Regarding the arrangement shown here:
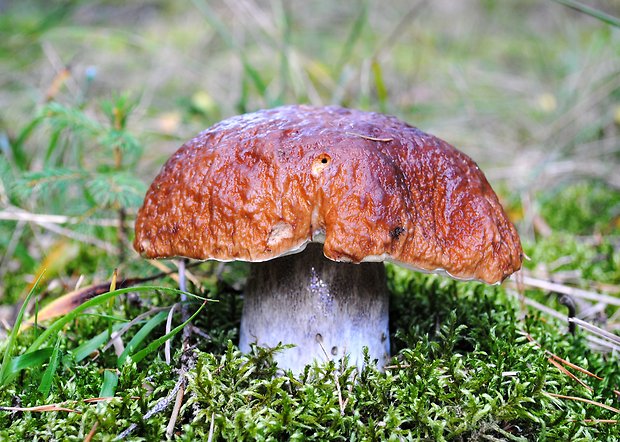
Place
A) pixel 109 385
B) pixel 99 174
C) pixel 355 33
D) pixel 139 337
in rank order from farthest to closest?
pixel 355 33, pixel 99 174, pixel 139 337, pixel 109 385

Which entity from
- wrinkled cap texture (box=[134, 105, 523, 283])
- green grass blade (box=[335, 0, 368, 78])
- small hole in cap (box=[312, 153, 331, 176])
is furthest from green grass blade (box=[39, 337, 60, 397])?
green grass blade (box=[335, 0, 368, 78])

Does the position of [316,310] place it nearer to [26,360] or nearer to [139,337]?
[139,337]

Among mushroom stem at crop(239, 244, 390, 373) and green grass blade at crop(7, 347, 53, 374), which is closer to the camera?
green grass blade at crop(7, 347, 53, 374)

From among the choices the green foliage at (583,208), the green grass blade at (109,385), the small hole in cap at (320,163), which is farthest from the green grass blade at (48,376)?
the green foliage at (583,208)

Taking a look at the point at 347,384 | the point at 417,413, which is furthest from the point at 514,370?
the point at 347,384

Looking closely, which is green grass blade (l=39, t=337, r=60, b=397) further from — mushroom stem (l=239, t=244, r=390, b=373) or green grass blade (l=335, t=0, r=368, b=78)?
green grass blade (l=335, t=0, r=368, b=78)

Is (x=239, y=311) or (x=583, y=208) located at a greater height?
(x=583, y=208)

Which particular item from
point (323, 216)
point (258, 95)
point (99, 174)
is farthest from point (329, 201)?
point (258, 95)

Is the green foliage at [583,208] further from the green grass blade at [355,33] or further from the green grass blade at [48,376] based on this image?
the green grass blade at [48,376]
